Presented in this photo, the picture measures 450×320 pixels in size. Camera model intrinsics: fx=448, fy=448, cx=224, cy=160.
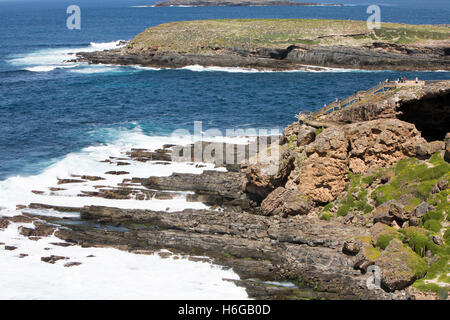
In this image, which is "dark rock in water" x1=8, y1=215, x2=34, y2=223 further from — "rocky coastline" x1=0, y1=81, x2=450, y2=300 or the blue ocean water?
the blue ocean water

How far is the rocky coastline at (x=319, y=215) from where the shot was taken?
22234mm

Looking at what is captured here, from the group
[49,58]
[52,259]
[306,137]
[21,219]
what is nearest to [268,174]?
[306,137]

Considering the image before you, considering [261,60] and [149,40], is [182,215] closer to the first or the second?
[261,60]

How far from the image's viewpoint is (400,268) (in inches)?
828

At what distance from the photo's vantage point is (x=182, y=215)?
96.2ft

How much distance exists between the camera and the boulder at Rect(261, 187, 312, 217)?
28562mm

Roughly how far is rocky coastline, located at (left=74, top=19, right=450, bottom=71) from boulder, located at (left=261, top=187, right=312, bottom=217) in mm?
63566

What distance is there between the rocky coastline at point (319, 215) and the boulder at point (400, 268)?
48mm

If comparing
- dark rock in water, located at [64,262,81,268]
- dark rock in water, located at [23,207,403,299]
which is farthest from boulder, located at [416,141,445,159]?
dark rock in water, located at [64,262,81,268]

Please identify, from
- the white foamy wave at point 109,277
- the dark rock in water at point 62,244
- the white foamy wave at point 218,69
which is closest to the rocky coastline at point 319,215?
the dark rock in water at point 62,244

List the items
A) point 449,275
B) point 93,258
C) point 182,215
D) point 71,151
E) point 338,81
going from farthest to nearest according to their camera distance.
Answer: point 338,81 < point 71,151 < point 182,215 < point 93,258 < point 449,275

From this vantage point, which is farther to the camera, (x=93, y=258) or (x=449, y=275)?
(x=93, y=258)
